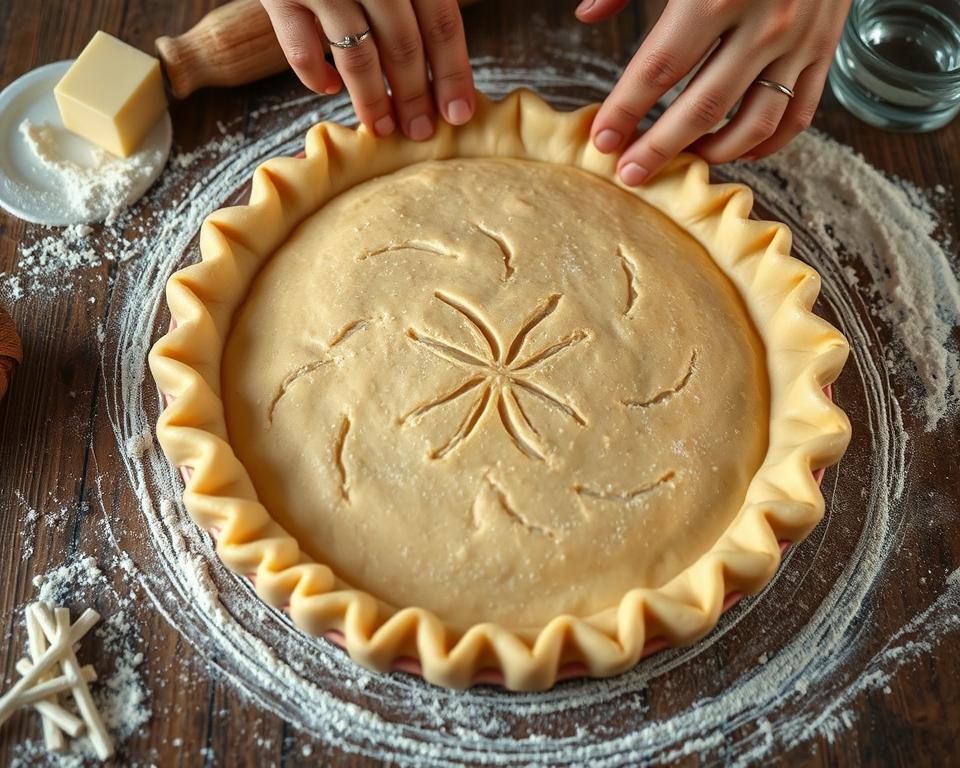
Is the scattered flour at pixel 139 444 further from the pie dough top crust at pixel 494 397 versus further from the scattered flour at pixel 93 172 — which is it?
the scattered flour at pixel 93 172

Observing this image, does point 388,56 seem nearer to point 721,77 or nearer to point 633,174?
point 633,174

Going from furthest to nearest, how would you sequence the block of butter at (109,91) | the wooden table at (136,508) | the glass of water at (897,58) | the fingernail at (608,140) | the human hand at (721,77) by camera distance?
the glass of water at (897,58)
the block of butter at (109,91)
the fingernail at (608,140)
the human hand at (721,77)
the wooden table at (136,508)

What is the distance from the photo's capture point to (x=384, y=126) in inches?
112

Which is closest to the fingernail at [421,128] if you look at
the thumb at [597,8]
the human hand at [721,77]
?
the human hand at [721,77]

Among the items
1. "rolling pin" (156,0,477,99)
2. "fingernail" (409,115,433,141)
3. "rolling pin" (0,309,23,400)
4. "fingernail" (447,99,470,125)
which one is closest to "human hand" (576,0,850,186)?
"fingernail" (447,99,470,125)

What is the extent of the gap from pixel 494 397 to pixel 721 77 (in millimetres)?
1085

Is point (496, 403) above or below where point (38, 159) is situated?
below

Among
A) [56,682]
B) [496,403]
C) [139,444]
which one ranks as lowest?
[56,682]

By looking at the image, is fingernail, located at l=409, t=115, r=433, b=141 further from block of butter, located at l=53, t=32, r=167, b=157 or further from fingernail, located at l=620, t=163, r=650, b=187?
block of butter, located at l=53, t=32, r=167, b=157

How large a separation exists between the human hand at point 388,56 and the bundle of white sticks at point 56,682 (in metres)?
1.61

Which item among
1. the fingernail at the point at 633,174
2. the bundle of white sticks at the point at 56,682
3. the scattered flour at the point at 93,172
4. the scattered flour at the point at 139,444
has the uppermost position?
the scattered flour at the point at 93,172

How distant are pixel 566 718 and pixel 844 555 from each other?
0.93 m

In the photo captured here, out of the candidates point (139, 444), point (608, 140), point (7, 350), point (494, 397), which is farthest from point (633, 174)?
point (7, 350)

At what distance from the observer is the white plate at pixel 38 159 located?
3051 mm
